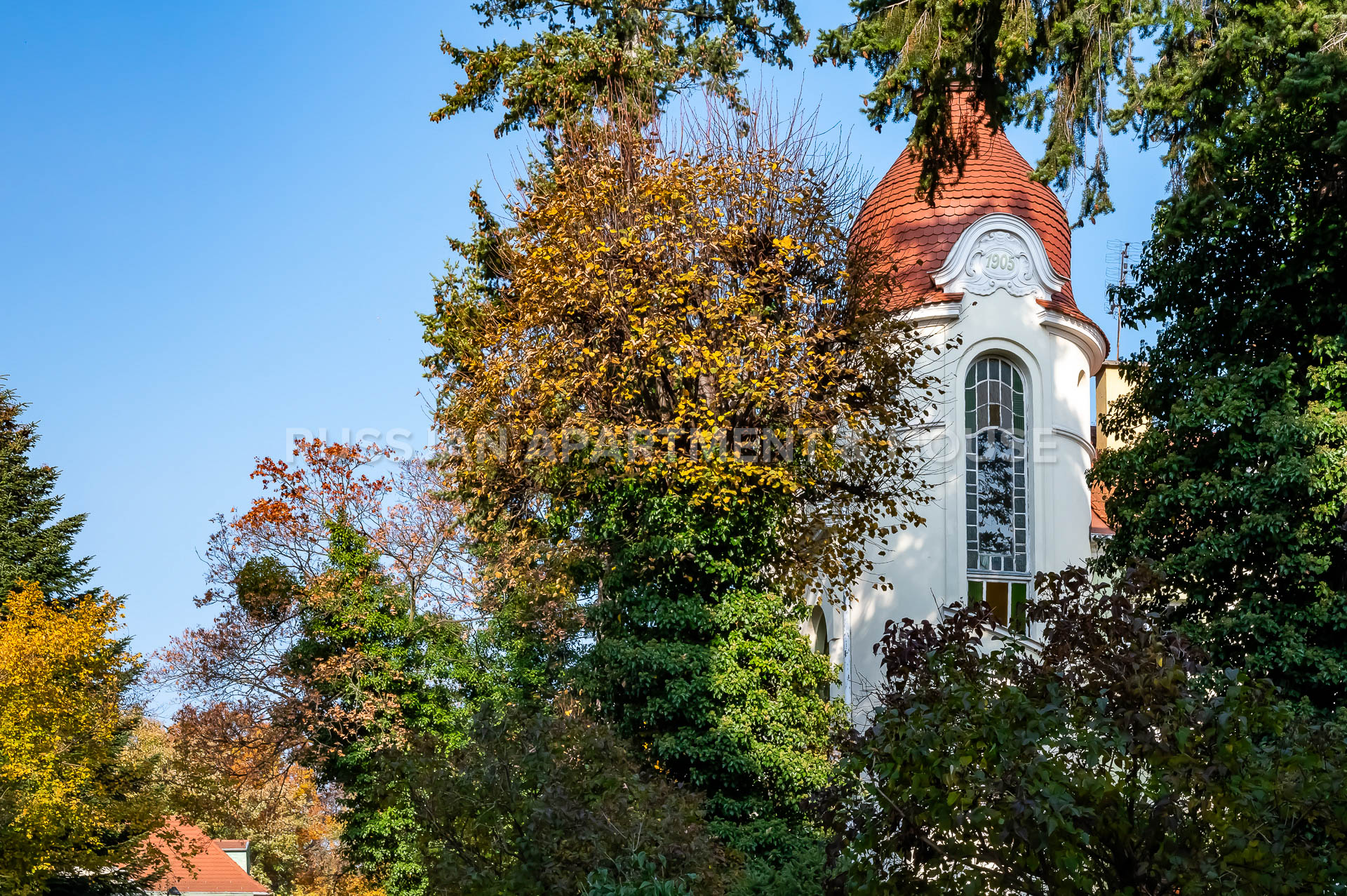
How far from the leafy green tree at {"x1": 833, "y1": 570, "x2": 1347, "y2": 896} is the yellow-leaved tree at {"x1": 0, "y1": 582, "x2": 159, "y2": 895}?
18.4 m

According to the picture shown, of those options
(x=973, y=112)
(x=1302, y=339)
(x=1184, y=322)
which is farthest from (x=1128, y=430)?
(x=973, y=112)

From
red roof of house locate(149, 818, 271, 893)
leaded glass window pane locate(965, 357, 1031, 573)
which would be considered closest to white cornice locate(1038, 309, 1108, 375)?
leaded glass window pane locate(965, 357, 1031, 573)

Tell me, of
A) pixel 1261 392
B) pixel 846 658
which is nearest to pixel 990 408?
pixel 846 658

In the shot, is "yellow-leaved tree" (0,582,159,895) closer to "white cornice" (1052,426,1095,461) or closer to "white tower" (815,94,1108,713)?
"white tower" (815,94,1108,713)

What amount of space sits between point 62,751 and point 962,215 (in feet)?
62.1

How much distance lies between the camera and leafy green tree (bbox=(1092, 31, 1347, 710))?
12742 mm

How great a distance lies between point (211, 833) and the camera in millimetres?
25750

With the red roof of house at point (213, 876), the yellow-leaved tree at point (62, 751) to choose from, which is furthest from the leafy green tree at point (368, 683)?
the red roof of house at point (213, 876)

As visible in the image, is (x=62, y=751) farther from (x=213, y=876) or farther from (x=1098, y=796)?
(x=213, y=876)

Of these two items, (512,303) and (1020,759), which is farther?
(512,303)

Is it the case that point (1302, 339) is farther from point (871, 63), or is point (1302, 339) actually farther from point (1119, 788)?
point (1119, 788)

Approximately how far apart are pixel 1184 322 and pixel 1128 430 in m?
2.00

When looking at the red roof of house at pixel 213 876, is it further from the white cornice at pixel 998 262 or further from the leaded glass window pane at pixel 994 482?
the white cornice at pixel 998 262

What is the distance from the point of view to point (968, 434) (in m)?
19.8
